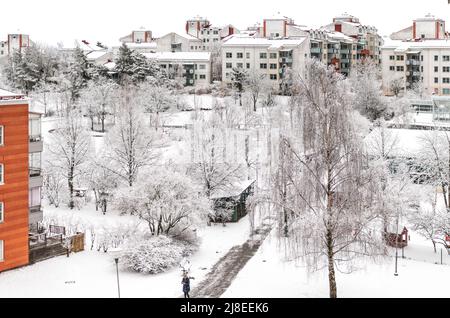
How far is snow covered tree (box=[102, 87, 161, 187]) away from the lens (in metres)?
46.5

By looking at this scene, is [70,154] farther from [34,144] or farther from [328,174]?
[328,174]

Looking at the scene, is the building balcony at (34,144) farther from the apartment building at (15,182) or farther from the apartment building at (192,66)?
the apartment building at (192,66)

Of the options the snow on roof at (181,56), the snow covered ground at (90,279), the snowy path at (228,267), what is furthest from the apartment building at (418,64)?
the snow covered ground at (90,279)

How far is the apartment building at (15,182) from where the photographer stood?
100.0 ft

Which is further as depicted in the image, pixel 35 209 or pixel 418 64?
pixel 418 64

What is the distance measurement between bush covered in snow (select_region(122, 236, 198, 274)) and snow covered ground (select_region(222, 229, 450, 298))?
10.9ft

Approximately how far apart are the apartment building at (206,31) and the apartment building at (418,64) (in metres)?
43.3

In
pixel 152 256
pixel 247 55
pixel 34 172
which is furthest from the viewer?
pixel 247 55

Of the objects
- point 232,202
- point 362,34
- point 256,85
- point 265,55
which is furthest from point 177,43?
point 232,202

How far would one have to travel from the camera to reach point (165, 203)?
33344 millimetres

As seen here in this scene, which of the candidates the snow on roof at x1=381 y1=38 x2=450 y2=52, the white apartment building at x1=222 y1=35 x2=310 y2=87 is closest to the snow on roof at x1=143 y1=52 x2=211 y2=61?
the white apartment building at x1=222 y1=35 x2=310 y2=87

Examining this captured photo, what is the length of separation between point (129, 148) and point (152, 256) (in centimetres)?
1738
